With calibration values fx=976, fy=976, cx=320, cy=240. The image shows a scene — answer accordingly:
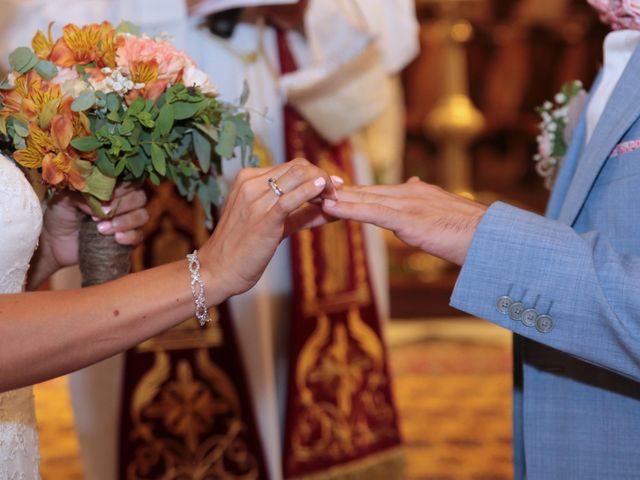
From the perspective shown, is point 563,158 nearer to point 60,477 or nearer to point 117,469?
point 117,469

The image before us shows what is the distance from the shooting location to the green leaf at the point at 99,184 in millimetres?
2113

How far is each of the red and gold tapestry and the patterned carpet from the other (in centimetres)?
44

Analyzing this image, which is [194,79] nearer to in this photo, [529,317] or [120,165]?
[120,165]

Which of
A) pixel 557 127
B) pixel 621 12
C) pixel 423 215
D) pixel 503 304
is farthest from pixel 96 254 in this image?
pixel 621 12

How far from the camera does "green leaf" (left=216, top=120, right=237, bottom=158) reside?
88.0 inches

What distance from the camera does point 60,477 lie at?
461 centimetres

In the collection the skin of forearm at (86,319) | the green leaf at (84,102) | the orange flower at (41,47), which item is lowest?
the skin of forearm at (86,319)

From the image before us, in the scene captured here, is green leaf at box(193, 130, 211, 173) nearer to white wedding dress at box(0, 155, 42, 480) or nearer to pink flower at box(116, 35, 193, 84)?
pink flower at box(116, 35, 193, 84)

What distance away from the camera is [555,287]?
6.16ft

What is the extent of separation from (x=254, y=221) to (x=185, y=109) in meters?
0.33

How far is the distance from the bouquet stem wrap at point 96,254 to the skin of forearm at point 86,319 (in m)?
0.38

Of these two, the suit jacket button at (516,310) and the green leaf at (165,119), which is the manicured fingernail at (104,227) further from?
the suit jacket button at (516,310)

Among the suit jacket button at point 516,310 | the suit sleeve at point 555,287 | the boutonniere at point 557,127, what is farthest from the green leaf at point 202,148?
the boutonniere at point 557,127

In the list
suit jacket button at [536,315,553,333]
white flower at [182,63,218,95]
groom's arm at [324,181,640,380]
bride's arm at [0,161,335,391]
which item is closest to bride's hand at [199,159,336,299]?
bride's arm at [0,161,335,391]
